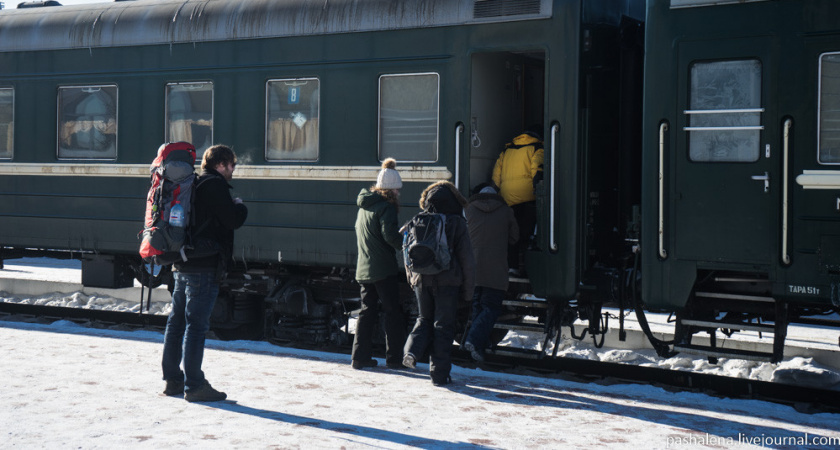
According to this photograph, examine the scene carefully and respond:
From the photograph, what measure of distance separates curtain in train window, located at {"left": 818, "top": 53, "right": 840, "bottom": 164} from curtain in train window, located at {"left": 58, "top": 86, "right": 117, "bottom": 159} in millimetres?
7508

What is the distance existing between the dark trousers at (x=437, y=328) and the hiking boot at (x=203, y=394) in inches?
67.0

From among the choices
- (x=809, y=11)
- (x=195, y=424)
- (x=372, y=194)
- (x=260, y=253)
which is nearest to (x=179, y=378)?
(x=195, y=424)

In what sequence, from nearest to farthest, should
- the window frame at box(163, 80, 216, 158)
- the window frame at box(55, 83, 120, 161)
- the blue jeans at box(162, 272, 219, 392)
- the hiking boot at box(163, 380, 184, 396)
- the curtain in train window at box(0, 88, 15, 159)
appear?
the blue jeans at box(162, 272, 219, 392) → the hiking boot at box(163, 380, 184, 396) → the window frame at box(163, 80, 216, 158) → the window frame at box(55, 83, 120, 161) → the curtain in train window at box(0, 88, 15, 159)

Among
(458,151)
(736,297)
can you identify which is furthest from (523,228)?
(736,297)

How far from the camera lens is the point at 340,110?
991cm

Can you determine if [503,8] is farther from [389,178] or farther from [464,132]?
[389,178]

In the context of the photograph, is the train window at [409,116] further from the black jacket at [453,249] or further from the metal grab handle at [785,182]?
the metal grab handle at [785,182]

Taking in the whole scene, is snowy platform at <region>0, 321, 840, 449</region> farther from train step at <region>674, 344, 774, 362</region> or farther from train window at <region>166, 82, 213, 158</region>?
train window at <region>166, 82, 213, 158</region>

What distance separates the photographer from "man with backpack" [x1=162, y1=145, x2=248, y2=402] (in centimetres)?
728

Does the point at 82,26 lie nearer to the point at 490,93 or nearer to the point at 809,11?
the point at 490,93

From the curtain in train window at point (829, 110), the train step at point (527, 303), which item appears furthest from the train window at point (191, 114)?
the curtain in train window at point (829, 110)

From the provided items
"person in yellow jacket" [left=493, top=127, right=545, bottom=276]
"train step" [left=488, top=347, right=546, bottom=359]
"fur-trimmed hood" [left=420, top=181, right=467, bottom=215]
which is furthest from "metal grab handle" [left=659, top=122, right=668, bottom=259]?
"fur-trimmed hood" [left=420, top=181, right=467, bottom=215]

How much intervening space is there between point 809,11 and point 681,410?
319cm
